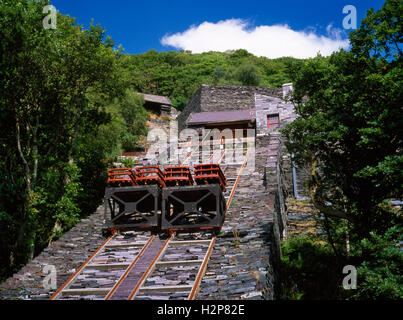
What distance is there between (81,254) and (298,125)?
7.89 m

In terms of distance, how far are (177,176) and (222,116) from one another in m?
21.9

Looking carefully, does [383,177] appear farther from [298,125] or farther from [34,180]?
[34,180]

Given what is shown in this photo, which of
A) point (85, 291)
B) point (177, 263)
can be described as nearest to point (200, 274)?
point (177, 263)

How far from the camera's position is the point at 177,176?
14.4m

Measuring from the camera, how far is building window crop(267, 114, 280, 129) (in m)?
29.7

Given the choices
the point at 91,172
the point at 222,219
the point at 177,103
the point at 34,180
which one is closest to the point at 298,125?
the point at 222,219

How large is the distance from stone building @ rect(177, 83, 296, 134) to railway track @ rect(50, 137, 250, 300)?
613 inches

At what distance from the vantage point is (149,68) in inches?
2995

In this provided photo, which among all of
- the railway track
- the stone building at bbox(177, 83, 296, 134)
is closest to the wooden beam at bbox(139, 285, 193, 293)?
the railway track

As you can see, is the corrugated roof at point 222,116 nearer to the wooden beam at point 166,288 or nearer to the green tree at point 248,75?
the green tree at point 248,75

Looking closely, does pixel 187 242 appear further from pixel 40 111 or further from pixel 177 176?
pixel 40 111

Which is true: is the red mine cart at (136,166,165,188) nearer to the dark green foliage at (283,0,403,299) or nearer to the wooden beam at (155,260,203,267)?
the wooden beam at (155,260,203,267)

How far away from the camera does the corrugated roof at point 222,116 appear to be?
112 ft

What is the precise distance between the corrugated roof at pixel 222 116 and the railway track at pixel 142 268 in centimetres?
2097
